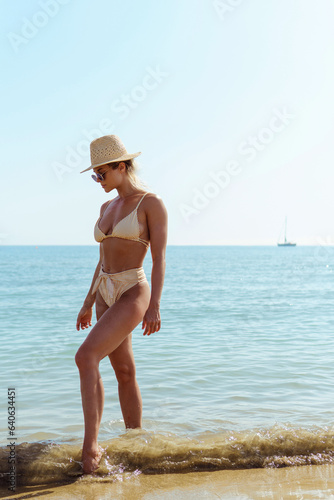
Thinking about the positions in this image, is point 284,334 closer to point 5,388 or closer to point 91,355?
point 5,388

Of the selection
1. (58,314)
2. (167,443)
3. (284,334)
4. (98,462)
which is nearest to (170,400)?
(167,443)

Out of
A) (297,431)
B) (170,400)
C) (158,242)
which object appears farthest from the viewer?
(170,400)

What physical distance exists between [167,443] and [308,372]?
3.21 meters

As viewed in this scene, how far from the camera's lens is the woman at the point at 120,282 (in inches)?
126

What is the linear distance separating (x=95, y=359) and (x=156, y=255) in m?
0.72

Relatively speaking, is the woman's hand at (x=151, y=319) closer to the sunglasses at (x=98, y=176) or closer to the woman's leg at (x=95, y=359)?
the woman's leg at (x=95, y=359)

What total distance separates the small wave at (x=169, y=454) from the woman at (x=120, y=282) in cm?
17

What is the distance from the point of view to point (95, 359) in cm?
319

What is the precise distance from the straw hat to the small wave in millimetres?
1797

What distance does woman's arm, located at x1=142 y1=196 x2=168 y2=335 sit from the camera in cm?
332

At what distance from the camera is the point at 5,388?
5.65 m

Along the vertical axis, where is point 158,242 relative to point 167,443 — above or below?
above

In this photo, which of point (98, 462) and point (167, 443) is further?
point (167, 443)

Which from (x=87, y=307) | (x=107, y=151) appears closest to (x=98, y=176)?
(x=107, y=151)
